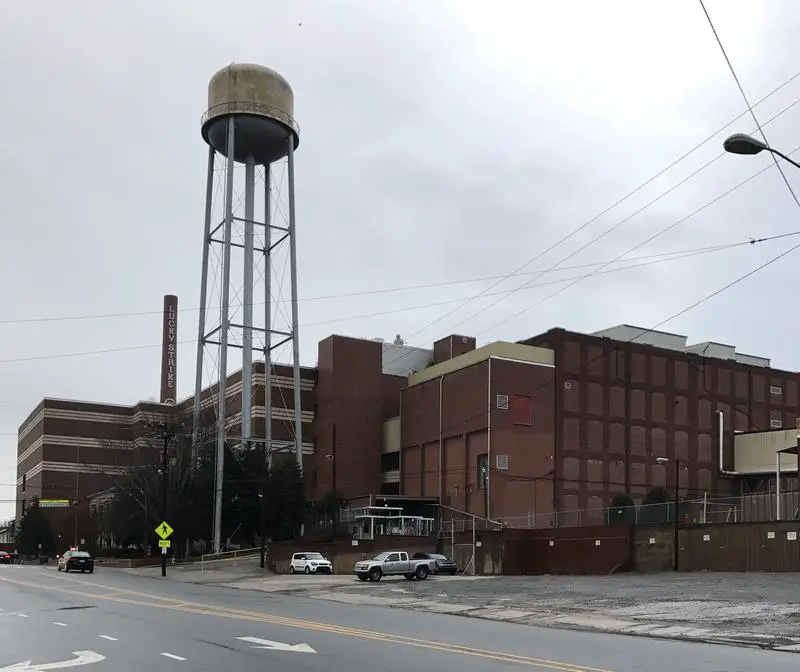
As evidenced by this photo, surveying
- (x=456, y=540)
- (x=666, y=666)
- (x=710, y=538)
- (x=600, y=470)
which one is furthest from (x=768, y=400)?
(x=666, y=666)

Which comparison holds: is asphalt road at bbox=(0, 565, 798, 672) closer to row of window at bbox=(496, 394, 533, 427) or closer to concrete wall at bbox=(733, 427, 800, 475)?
row of window at bbox=(496, 394, 533, 427)

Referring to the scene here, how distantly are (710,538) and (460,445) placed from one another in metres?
36.2

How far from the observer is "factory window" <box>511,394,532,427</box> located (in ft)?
247

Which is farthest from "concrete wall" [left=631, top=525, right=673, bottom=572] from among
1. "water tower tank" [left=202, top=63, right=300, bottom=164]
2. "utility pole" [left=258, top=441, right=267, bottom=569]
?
"water tower tank" [left=202, top=63, right=300, bottom=164]

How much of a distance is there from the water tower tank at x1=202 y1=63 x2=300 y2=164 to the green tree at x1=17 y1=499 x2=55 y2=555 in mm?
55766

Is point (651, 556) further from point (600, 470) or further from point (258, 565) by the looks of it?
point (600, 470)

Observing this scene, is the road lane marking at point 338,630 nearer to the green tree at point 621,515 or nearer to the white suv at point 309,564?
the white suv at point 309,564

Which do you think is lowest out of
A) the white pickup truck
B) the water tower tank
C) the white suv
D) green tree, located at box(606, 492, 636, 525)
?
the white suv

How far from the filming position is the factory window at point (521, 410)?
75438mm

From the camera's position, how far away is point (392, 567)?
149ft

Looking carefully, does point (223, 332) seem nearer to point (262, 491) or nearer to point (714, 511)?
point (262, 491)

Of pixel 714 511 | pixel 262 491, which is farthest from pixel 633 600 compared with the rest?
pixel 262 491

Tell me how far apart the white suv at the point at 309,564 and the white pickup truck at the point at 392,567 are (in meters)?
8.59

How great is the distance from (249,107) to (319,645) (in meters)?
55.4
